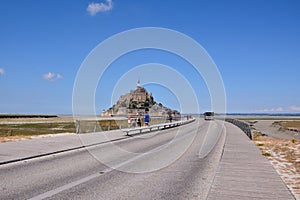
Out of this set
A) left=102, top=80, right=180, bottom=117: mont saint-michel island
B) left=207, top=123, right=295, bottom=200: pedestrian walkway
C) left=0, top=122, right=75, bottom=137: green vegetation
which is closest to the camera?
left=207, top=123, right=295, bottom=200: pedestrian walkway

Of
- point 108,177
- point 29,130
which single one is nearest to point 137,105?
point 29,130

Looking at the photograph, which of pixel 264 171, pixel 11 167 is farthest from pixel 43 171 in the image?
pixel 264 171

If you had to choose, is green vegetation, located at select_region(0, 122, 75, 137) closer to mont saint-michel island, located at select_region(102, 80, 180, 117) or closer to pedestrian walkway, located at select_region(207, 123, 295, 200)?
mont saint-michel island, located at select_region(102, 80, 180, 117)

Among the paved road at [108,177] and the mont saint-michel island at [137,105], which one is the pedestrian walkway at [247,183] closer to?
the paved road at [108,177]

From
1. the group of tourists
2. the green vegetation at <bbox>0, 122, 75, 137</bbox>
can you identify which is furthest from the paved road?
the green vegetation at <bbox>0, 122, 75, 137</bbox>

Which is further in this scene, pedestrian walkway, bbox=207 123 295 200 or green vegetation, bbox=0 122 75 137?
green vegetation, bbox=0 122 75 137

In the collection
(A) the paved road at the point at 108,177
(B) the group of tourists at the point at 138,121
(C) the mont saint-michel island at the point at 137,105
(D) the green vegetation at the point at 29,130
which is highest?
(C) the mont saint-michel island at the point at 137,105

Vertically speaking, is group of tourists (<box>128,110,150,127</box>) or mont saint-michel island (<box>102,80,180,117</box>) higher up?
mont saint-michel island (<box>102,80,180,117</box>)

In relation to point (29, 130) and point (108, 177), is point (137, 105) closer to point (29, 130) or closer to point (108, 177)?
point (29, 130)

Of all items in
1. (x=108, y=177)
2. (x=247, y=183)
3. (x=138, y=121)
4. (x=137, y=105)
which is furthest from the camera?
(x=137, y=105)

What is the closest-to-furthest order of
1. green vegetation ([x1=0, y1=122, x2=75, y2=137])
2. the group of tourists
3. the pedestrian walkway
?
the pedestrian walkway, the group of tourists, green vegetation ([x1=0, y1=122, x2=75, y2=137])

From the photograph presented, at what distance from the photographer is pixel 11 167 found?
33.5ft

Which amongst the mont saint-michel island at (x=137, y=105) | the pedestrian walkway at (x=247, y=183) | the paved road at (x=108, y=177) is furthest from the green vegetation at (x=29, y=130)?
the pedestrian walkway at (x=247, y=183)

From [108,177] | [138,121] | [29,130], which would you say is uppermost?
[138,121]
